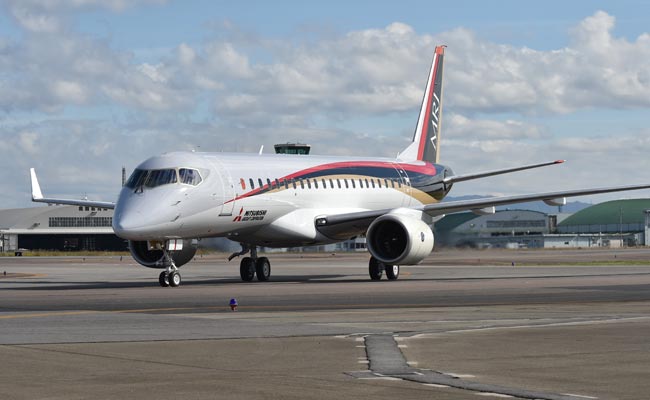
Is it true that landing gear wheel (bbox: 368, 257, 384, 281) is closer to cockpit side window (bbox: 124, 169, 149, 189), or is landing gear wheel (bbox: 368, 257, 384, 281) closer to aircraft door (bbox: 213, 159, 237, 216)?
aircraft door (bbox: 213, 159, 237, 216)

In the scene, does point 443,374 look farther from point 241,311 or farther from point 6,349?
point 241,311

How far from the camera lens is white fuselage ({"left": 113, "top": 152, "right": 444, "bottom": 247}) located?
36688 mm

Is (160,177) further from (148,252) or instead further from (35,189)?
(35,189)

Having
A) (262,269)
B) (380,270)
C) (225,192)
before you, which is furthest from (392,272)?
(225,192)

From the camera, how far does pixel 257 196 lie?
132 ft

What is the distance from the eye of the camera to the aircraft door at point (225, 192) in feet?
127

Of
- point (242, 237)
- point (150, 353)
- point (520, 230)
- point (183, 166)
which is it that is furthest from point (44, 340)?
point (520, 230)

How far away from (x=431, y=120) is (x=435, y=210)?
10424 mm

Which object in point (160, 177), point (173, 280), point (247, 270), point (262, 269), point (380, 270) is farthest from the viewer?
point (262, 269)

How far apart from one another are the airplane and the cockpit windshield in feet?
0.11

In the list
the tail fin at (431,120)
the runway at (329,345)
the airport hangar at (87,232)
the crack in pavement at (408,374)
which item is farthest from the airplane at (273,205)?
the airport hangar at (87,232)

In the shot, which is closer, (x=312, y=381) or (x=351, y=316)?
(x=312, y=381)

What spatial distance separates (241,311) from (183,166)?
46.6 feet

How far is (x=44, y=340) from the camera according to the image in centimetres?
1781
